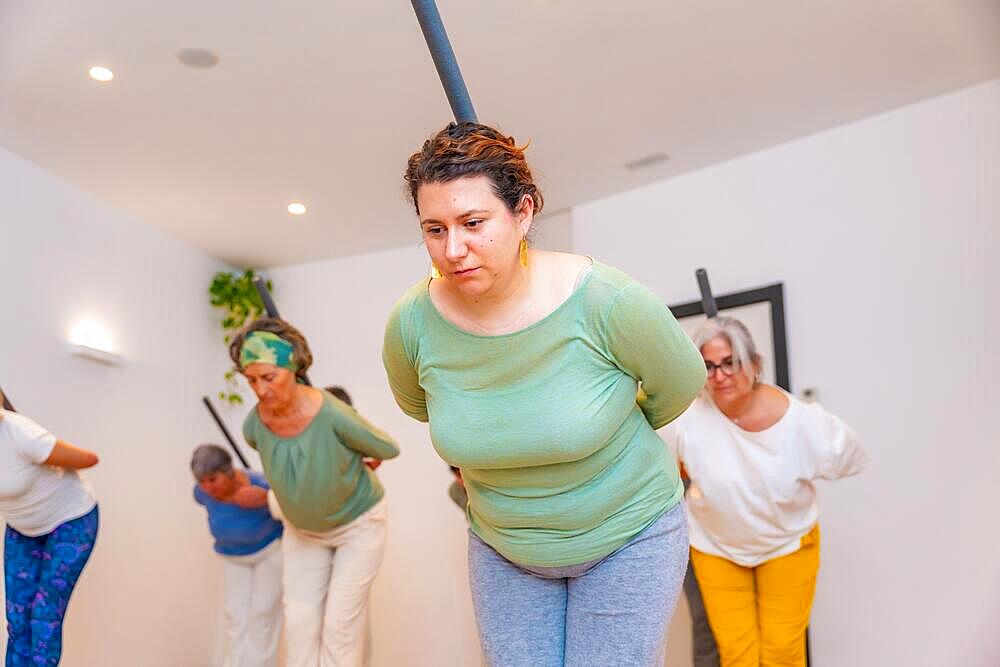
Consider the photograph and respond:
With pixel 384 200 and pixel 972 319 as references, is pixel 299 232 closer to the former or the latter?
pixel 384 200

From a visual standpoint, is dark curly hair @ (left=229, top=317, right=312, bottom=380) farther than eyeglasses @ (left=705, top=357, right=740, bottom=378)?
Yes

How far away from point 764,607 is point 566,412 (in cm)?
149

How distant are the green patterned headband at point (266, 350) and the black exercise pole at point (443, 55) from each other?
1632mm

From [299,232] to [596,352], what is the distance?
362cm

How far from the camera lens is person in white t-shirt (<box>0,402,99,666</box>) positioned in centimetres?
269

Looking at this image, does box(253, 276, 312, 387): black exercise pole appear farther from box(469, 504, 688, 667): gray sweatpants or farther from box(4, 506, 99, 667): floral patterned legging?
box(469, 504, 688, 667): gray sweatpants

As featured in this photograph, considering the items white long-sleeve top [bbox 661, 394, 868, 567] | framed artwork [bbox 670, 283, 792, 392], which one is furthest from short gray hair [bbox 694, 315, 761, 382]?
framed artwork [bbox 670, 283, 792, 392]

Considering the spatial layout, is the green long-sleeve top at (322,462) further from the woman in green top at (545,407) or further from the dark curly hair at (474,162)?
the dark curly hair at (474,162)

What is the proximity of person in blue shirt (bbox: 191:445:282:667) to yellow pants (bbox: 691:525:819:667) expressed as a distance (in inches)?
73.1

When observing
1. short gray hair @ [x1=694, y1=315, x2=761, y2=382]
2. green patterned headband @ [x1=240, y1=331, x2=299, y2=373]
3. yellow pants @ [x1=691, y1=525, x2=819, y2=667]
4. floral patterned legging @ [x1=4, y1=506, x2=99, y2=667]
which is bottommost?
yellow pants @ [x1=691, y1=525, x2=819, y2=667]

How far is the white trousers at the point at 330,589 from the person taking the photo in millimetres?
2838

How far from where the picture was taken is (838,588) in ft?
10.4

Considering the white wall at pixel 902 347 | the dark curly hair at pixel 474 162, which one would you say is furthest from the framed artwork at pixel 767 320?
the dark curly hair at pixel 474 162

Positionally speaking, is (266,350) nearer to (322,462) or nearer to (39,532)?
(322,462)
